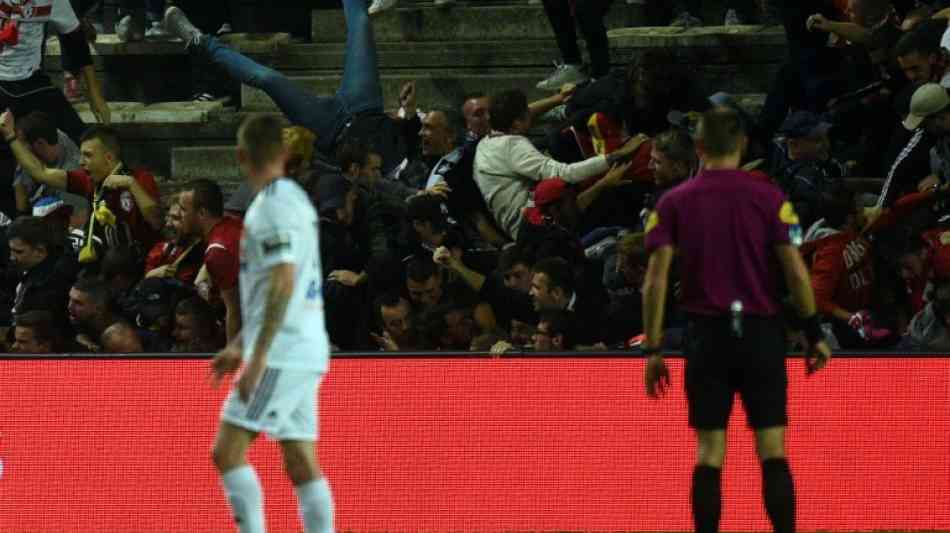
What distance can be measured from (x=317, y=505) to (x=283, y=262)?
3.03ft

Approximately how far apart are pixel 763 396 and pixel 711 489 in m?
0.41

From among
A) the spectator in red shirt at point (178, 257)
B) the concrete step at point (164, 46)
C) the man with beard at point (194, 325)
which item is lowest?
the man with beard at point (194, 325)

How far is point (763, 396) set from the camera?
7.32 meters

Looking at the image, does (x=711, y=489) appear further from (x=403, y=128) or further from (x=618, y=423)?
(x=403, y=128)

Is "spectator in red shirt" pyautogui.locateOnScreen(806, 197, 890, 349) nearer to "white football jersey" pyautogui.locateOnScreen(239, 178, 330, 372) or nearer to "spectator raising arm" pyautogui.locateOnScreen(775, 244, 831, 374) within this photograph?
"spectator raising arm" pyautogui.locateOnScreen(775, 244, 831, 374)

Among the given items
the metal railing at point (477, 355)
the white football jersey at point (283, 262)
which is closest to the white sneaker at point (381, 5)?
the metal railing at point (477, 355)

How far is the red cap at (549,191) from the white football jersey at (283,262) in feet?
13.1

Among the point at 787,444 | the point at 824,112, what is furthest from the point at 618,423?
the point at 824,112

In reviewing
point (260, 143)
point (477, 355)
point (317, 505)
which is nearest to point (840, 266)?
point (477, 355)

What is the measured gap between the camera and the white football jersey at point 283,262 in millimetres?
6910

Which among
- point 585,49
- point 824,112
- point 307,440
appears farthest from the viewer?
point 585,49

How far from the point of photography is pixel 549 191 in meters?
11.0

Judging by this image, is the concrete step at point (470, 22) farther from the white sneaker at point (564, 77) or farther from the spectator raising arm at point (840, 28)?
the spectator raising arm at point (840, 28)

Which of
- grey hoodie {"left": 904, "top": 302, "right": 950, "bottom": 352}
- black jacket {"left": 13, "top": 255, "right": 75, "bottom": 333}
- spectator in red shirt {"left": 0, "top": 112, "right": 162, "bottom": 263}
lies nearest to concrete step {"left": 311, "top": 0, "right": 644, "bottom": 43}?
spectator in red shirt {"left": 0, "top": 112, "right": 162, "bottom": 263}
